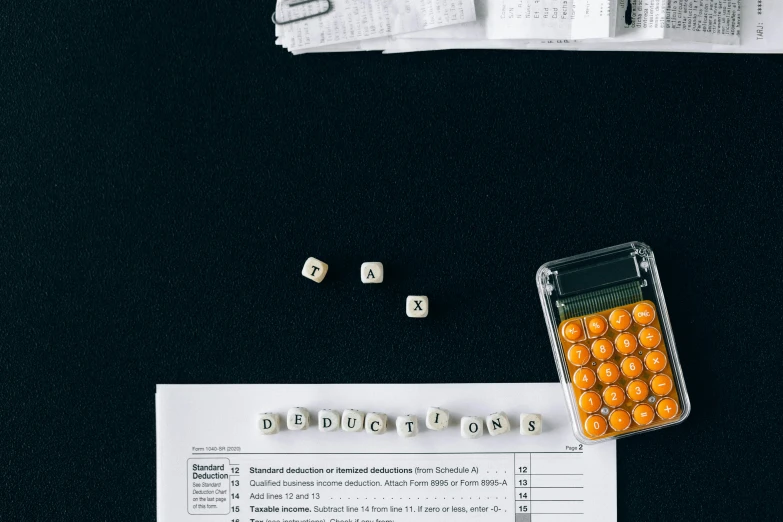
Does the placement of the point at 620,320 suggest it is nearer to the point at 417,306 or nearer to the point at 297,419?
the point at 417,306

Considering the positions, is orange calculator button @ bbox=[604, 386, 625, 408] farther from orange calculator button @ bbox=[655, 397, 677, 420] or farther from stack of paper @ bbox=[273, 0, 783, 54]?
stack of paper @ bbox=[273, 0, 783, 54]

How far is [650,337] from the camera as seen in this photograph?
84 cm

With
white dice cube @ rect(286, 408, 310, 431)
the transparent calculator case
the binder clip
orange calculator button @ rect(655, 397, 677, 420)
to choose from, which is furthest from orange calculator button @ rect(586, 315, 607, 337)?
the binder clip

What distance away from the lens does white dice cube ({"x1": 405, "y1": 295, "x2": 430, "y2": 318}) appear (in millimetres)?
848

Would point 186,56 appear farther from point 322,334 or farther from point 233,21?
point 322,334

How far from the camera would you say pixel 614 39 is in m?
0.85

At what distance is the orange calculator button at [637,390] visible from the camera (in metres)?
0.84

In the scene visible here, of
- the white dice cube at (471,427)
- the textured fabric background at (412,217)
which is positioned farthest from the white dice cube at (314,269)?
the white dice cube at (471,427)

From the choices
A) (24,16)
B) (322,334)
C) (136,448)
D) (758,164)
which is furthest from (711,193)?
(24,16)

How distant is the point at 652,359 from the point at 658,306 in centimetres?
7

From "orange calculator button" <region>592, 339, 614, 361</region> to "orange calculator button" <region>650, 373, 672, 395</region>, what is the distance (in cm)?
6

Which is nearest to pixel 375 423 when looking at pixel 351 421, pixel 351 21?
pixel 351 421

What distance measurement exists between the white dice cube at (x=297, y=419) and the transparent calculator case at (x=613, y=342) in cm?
31

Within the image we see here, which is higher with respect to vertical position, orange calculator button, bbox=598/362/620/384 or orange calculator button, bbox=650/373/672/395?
orange calculator button, bbox=598/362/620/384
